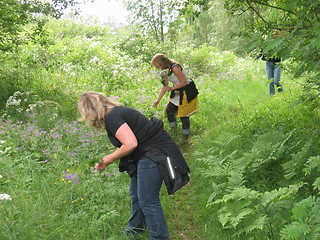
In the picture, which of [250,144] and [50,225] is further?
[250,144]

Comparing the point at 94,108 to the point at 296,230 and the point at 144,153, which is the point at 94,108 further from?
the point at 296,230

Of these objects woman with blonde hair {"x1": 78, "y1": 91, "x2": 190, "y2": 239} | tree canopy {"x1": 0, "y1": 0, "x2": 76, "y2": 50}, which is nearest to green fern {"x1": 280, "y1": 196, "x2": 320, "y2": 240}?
woman with blonde hair {"x1": 78, "y1": 91, "x2": 190, "y2": 239}

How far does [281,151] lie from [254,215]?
61.7 inches

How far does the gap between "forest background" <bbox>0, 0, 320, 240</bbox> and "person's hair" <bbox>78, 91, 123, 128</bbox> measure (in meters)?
0.39

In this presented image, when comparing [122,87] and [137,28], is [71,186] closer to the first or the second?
[122,87]

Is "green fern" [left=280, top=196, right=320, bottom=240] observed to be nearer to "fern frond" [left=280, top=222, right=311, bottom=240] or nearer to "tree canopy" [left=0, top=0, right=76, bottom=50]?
"fern frond" [left=280, top=222, right=311, bottom=240]

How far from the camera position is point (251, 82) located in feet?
40.6

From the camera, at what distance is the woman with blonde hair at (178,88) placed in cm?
644

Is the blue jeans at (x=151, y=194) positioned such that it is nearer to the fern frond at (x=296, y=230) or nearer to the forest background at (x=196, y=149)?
the forest background at (x=196, y=149)

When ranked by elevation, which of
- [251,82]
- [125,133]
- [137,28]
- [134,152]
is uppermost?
[137,28]

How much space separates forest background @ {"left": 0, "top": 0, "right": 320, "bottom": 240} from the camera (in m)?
3.39

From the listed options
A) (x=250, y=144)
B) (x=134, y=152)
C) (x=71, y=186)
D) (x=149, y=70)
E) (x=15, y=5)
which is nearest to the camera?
(x=134, y=152)

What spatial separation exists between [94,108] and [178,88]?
11.8ft

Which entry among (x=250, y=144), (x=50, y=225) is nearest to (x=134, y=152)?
(x=50, y=225)
